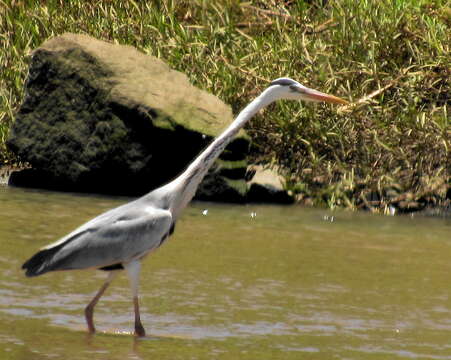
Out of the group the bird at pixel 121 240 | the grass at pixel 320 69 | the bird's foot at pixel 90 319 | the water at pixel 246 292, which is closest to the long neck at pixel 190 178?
the bird at pixel 121 240

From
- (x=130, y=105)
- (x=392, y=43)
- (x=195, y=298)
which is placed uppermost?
(x=392, y=43)

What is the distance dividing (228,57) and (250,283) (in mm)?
6213

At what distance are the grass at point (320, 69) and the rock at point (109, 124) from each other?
0.83 metres

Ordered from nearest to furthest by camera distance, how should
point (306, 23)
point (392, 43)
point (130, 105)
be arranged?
point (130, 105) → point (392, 43) → point (306, 23)

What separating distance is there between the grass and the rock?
0.83m

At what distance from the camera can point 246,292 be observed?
7.25 meters

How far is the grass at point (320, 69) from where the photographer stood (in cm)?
1179

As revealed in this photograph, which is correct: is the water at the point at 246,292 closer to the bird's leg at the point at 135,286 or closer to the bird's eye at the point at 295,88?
the bird's leg at the point at 135,286

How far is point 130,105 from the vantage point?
450 inches

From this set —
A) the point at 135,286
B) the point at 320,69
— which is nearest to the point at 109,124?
the point at 320,69

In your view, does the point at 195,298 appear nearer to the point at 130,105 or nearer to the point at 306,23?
the point at 130,105

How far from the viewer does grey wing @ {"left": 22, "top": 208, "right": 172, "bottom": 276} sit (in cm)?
619

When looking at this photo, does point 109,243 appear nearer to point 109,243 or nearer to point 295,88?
point 109,243

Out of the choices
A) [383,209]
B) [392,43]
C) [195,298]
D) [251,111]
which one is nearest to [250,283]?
[195,298]
